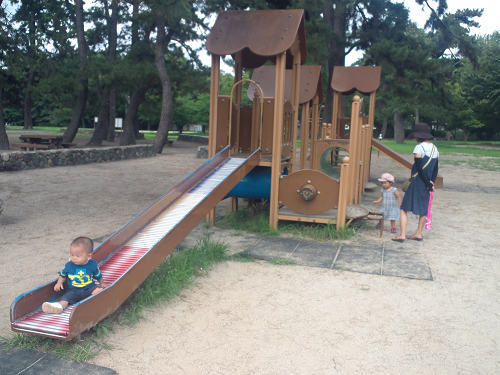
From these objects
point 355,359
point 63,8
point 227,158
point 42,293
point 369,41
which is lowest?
point 355,359

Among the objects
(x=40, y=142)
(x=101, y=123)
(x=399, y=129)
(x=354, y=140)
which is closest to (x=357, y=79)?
(x=354, y=140)

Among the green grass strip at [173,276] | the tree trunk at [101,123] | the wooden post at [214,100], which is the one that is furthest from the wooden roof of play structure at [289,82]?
the tree trunk at [101,123]

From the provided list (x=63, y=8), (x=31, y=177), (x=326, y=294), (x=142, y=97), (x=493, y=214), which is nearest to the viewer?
(x=326, y=294)

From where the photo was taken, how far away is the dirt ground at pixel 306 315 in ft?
9.80

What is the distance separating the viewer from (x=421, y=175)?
5688mm

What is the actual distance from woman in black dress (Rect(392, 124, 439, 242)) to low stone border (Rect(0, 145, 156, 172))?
10652 millimetres

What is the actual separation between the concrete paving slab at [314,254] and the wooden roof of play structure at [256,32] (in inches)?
102

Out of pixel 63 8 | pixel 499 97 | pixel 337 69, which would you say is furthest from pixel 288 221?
pixel 499 97

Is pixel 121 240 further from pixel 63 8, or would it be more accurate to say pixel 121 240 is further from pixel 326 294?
pixel 63 8

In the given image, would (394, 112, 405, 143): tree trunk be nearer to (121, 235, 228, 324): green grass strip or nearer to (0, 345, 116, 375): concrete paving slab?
(121, 235, 228, 324): green grass strip

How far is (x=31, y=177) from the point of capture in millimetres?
11266

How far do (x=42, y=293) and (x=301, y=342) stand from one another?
1.96 metres

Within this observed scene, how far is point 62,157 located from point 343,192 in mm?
10701

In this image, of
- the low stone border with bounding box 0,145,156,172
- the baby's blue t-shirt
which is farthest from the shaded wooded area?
the baby's blue t-shirt
